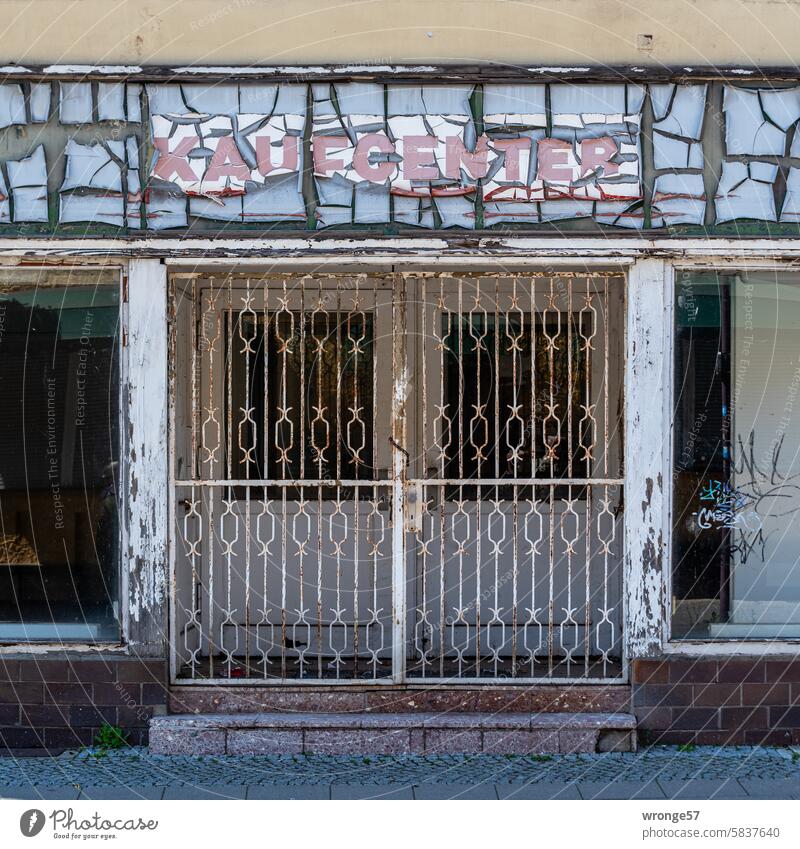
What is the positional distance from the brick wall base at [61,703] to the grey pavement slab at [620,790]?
2246mm

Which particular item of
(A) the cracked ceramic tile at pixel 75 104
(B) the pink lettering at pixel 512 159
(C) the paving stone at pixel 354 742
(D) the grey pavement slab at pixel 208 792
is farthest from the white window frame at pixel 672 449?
(A) the cracked ceramic tile at pixel 75 104

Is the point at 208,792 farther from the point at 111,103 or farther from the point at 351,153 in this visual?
the point at 111,103

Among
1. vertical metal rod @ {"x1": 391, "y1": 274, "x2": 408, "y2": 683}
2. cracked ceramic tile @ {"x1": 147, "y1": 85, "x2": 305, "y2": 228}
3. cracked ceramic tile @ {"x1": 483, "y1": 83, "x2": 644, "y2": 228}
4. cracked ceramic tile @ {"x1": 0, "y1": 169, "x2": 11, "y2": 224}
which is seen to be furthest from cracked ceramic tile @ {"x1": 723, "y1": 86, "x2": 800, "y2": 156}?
cracked ceramic tile @ {"x1": 0, "y1": 169, "x2": 11, "y2": 224}

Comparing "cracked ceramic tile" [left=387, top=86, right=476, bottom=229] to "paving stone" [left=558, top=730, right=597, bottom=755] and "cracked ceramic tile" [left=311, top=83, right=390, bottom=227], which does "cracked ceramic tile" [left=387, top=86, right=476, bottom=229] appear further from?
"paving stone" [left=558, top=730, right=597, bottom=755]

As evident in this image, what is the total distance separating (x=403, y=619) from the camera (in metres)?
5.89

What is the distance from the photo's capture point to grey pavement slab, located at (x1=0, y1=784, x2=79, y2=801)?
16.5 ft

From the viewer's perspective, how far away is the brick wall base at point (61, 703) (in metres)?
5.64

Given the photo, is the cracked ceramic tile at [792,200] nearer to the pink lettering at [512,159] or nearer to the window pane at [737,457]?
the window pane at [737,457]

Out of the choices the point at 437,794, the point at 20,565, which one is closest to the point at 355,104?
the point at 20,565

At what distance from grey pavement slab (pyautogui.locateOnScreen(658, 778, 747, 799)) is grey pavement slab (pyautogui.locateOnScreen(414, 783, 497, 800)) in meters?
0.84

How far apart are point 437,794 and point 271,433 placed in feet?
8.35

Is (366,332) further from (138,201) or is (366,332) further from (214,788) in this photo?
(214,788)

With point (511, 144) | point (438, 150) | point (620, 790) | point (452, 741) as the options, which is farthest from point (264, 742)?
point (511, 144)
